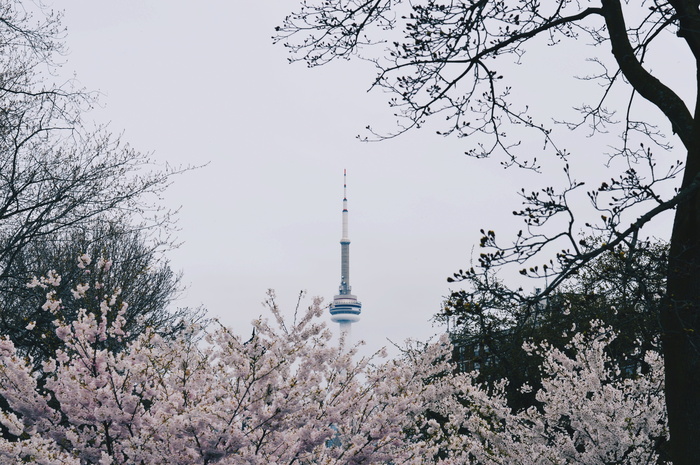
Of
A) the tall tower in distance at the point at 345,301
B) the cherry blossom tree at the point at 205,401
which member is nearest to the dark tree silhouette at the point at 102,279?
the cherry blossom tree at the point at 205,401

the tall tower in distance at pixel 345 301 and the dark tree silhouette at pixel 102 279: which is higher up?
the tall tower in distance at pixel 345 301

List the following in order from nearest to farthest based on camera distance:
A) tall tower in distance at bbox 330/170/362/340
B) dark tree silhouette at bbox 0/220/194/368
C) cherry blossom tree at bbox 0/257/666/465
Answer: cherry blossom tree at bbox 0/257/666/465, dark tree silhouette at bbox 0/220/194/368, tall tower in distance at bbox 330/170/362/340

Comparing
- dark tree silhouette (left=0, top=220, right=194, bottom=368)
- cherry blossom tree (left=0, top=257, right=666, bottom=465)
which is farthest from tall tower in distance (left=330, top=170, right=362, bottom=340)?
cherry blossom tree (left=0, top=257, right=666, bottom=465)

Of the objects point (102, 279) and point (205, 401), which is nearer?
point (205, 401)

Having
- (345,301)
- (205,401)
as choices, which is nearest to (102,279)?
(205,401)

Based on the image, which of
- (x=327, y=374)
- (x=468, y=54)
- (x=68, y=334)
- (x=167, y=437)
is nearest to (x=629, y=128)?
(x=468, y=54)

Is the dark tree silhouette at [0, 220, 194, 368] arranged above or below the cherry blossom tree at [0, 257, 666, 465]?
above

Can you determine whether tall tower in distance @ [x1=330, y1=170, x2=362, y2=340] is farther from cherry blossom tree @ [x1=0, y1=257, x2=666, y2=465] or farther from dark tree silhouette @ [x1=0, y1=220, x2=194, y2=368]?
cherry blossom tree @ [x1=0, y1=257, x2=666, y2=465]

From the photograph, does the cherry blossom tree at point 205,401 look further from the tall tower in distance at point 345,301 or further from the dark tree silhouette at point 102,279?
the tall tower in distance at point 345,301

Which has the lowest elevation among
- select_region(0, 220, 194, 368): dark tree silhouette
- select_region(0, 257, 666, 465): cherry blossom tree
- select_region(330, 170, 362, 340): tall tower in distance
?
select_region(0, 257, 666, 465): cherry blossom tree

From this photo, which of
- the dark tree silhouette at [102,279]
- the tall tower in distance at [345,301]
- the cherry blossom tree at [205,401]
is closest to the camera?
the cherry blossom tree at [205,401]

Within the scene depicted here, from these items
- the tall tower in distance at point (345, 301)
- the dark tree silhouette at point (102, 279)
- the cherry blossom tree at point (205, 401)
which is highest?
the tall tower in distance at point (345, 301)

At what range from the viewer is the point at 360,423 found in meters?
9.55

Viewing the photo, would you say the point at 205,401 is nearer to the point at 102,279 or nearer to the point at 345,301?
the point at 102,279
